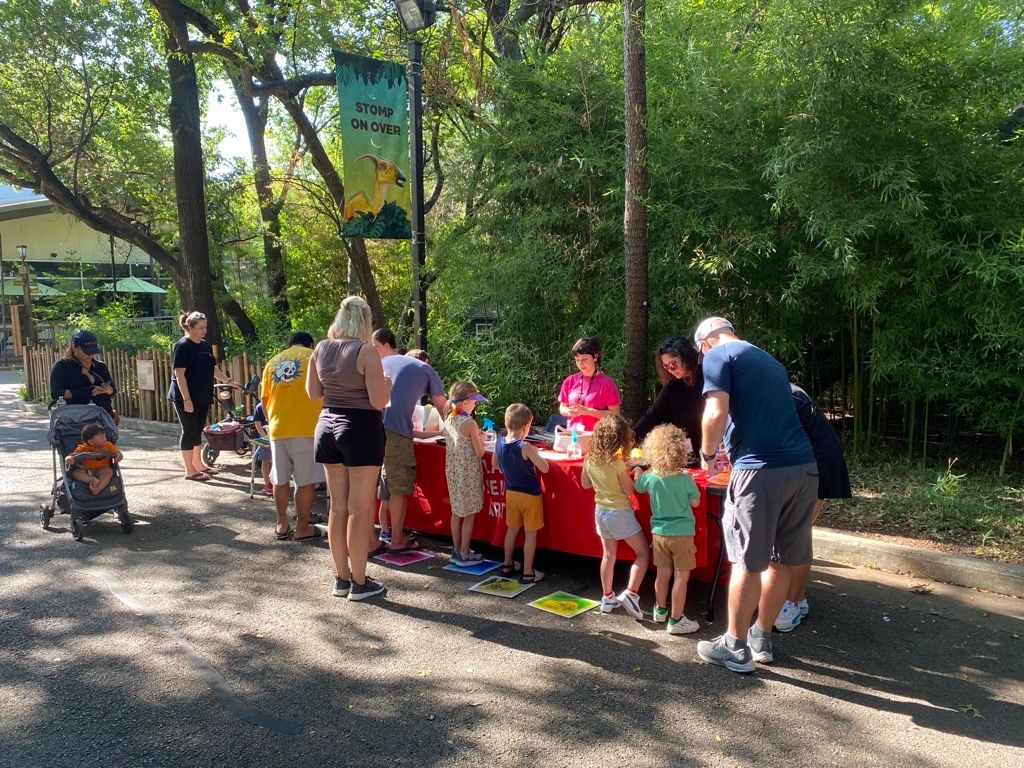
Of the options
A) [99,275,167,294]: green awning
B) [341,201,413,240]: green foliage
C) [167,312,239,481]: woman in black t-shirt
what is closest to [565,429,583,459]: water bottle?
[341,201,413,240]: green foliage

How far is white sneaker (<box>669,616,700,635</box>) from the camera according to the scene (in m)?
4.06

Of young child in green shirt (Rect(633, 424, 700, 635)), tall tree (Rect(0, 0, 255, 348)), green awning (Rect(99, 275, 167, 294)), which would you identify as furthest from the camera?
green awning (Rect(99, 275, 167, 294))

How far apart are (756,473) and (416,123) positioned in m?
4.96

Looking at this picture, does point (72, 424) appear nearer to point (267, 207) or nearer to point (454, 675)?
point (454, 675)

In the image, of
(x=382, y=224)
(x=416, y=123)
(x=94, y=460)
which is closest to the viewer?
(x=94, y=460)

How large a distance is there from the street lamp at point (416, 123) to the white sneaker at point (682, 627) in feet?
12.9

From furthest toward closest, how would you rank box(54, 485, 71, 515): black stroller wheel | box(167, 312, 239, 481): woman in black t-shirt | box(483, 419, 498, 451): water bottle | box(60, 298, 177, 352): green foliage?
1. box(60, 298, 177, 352): green foliage
2. box(167, 312, 239, 481): woman in black t-shirt
3. box(54, 485, 71, 515): black stroller wheel
4. box(483, 419, 498, 451): water bottle

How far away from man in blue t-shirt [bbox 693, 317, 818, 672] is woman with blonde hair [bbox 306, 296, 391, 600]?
6.41ft

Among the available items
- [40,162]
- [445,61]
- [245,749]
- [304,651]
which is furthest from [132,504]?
[40,162]

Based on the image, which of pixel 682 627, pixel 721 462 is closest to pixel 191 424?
pixel 721 462

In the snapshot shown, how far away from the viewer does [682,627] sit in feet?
13.3

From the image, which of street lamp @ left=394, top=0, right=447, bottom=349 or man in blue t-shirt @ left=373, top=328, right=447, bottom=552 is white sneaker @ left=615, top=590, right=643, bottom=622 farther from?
street lamp @ left=394, top=0, right=447, bottom=349

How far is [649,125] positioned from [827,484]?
12.9ft

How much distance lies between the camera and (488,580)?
4.95 metres
